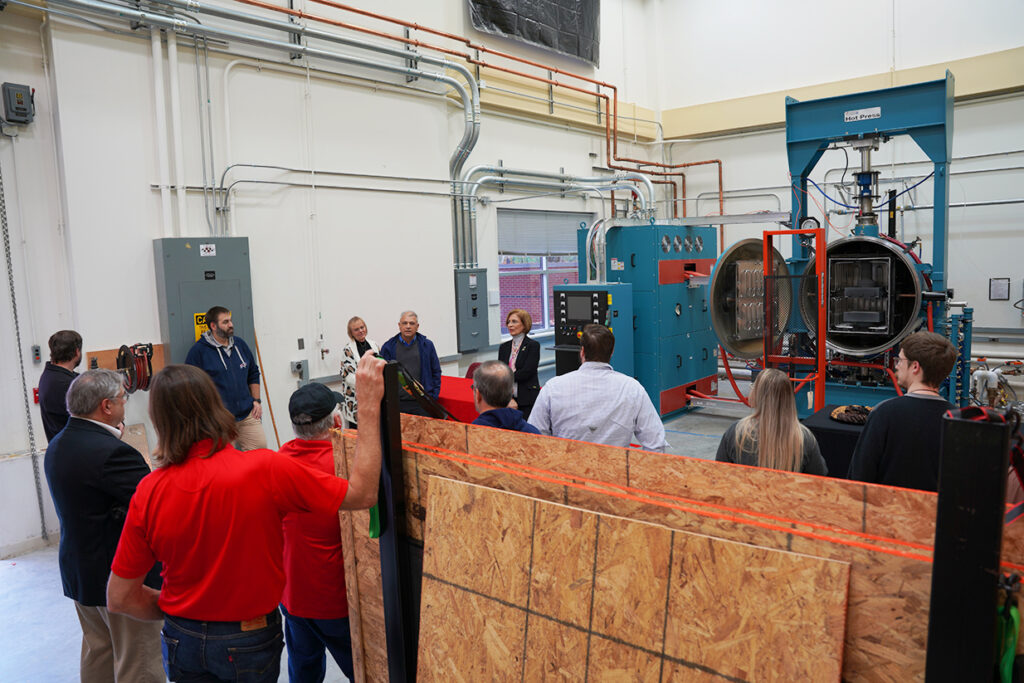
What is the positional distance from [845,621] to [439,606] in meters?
1.07

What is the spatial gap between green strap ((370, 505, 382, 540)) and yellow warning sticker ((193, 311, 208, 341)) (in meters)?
3.76

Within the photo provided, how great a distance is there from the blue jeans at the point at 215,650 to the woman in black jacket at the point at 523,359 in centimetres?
359

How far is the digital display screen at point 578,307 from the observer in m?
6.91

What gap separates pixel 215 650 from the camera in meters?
1.84

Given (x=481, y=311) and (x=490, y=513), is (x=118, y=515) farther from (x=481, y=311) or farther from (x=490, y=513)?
(x=481, y=311)

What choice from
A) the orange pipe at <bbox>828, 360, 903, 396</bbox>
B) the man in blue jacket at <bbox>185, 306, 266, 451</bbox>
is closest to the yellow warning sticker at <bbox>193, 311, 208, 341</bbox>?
the man in blue jacket at <bbox>185, 306, 266, 451</bbox>

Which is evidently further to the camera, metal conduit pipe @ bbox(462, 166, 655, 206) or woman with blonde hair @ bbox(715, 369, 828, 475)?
metal conduit pipe @ bbox(462, 166, 655, 206)

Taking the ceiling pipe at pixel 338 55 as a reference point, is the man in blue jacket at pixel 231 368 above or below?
below

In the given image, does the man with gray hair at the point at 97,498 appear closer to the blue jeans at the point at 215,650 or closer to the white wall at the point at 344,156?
the blue jeans at the point at 215,650

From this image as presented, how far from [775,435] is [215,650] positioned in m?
1.96

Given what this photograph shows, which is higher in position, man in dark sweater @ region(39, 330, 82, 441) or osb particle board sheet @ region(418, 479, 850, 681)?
man in dark sweater @ region(39, 330, 82, 441)

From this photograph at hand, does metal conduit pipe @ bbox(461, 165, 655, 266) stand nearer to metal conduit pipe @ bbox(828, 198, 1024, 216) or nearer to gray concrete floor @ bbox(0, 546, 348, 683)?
metal conduit pipe @ bbox(828, 198, 1024, 216)

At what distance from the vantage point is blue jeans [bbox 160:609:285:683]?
1842mm

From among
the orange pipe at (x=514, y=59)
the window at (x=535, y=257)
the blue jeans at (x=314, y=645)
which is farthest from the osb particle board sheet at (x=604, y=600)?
the window at (x=535, y=257)
